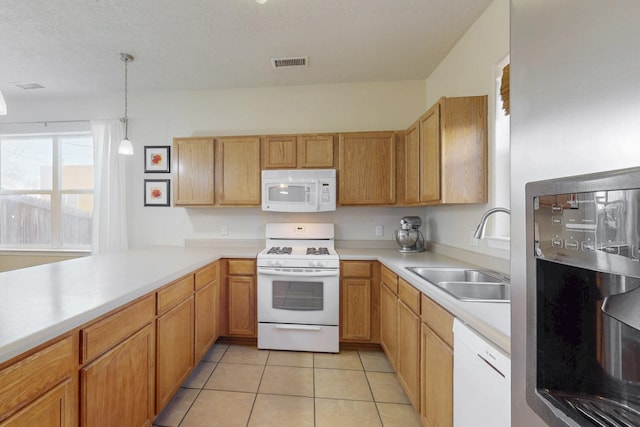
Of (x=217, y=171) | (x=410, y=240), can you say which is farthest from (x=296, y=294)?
(x=217, y=171)

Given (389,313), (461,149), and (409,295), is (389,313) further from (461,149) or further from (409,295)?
(461,149)

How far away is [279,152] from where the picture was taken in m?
2.77

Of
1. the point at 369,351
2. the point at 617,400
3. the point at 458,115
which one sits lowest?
the point at 369,351

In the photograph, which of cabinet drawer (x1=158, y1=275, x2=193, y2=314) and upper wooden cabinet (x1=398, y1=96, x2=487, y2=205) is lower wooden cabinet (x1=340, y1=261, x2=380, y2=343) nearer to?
upper wooden cabinet (x1=398, y1=96, x2=487, y2=205)

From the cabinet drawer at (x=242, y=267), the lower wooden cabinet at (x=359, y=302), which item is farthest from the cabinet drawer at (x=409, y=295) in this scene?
the cabinet drawer at (x=242, y=267)

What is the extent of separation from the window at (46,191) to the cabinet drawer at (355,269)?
310cm

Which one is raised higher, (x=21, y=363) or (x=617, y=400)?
(x=617, y=400)

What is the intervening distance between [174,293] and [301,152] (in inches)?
65.9

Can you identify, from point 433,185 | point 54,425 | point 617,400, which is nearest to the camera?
point 617,400

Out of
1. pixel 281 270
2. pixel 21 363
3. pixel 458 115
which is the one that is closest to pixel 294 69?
pixel 458 115

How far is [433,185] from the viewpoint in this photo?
77.5 inches

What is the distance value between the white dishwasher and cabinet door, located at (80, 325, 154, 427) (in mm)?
1452

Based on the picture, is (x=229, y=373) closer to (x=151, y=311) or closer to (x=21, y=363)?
(x=151, y=311)

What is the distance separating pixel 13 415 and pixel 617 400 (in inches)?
56.3
